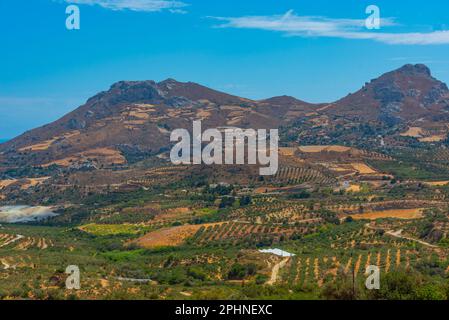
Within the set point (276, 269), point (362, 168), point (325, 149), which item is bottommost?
point (276, 269)

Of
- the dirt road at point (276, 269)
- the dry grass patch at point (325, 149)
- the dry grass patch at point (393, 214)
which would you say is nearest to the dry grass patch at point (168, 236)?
the dirt road at point (276, 269)

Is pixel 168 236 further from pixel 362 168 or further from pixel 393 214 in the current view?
pixel 362 168

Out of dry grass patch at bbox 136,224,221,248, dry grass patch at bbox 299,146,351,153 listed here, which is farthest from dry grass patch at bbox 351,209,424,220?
dry grass patch at bbox 299,146,351,153

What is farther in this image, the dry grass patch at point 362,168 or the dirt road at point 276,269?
the dry grass patch at point 362,168

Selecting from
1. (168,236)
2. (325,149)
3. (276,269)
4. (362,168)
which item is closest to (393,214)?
(168,236)

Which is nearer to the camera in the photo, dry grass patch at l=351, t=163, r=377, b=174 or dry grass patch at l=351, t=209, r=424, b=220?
dry grass patch at l=351, t=209, r=424, b=220

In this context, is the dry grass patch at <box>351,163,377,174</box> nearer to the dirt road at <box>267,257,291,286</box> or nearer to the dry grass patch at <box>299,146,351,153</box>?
the dry grass patch at <box>299,146,351,153</box>

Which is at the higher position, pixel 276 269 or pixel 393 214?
pixel 393 214

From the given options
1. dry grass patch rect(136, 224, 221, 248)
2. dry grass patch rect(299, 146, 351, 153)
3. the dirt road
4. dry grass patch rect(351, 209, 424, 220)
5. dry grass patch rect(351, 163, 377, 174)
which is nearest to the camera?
the dirt road

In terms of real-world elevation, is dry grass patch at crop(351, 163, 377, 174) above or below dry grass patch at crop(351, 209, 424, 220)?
above

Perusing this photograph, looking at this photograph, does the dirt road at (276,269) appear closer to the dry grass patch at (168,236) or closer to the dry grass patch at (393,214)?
the dry grass patch at (168,236)
